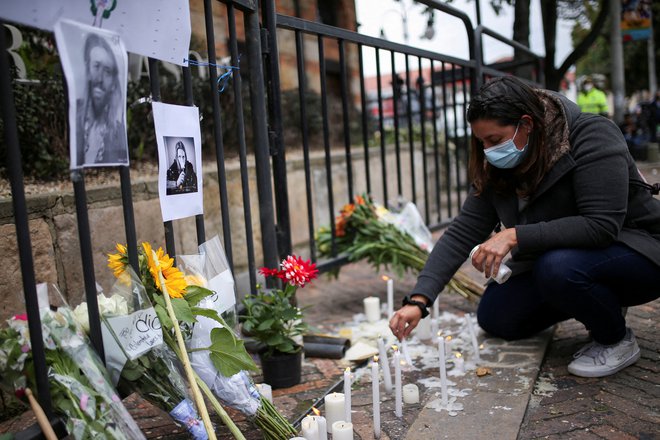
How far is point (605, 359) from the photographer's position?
2334 millimetres

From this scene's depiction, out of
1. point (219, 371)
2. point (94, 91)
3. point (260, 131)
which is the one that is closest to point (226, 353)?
point (219, 371)

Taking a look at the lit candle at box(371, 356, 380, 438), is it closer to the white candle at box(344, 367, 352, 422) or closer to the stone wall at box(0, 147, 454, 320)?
the white candle at box(344, 367, 352, 422)

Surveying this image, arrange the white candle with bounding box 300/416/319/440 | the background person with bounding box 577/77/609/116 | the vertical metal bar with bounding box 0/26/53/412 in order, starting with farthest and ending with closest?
the background person with bounding box 577/77/609/116, the white candle with bounding box 300/416/319/440, the vertical metal bar with bounding box 0/26/53/412

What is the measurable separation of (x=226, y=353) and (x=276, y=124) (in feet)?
4.15

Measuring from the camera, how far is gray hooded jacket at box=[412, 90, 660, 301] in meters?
2.15

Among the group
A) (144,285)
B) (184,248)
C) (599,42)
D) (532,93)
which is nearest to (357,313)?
(184,248)

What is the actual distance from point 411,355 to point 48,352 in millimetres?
1730

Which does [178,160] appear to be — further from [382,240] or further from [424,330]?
[382,240]

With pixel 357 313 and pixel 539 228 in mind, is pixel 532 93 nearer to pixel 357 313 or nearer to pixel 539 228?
pixel 539 228

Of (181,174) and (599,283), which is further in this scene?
(599,283)

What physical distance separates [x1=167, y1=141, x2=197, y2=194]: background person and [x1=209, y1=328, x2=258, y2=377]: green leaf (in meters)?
0.50

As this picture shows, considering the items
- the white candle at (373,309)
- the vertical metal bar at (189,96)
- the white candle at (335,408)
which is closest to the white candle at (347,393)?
the white candle at (335,408)

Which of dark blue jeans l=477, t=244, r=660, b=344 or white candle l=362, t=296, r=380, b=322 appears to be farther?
white candle l=362, t=296, r=380, b=322

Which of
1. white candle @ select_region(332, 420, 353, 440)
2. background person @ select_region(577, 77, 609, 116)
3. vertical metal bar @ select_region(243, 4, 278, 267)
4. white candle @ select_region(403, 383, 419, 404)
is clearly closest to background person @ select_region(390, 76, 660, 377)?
white candle @ select_region(403, 383, 419, 404)
